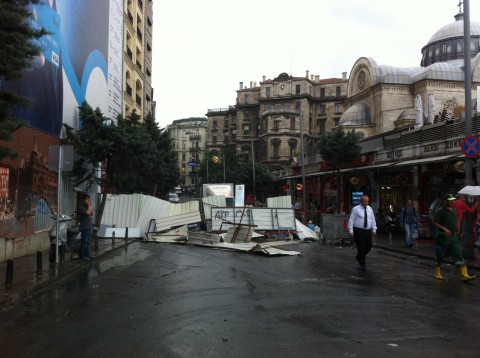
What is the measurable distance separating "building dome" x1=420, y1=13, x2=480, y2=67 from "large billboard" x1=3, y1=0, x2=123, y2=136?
1659 inches

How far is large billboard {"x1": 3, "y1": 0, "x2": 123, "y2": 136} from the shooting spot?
14023 millimetres

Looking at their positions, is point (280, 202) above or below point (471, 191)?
below

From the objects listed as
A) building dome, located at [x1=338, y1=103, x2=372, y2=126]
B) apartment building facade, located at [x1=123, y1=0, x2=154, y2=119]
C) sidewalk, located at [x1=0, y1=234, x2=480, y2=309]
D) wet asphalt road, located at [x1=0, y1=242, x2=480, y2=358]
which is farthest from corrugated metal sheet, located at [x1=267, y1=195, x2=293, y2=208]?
building dome, located at [x1=338, y1=103, x2=372, y2=126]

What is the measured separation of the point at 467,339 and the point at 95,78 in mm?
19995

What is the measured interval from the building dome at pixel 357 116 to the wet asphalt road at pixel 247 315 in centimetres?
3707

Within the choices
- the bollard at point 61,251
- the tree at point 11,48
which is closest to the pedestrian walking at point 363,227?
the bollard at point 61,251

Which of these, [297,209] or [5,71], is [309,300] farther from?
[297,209]

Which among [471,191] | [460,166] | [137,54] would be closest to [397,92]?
[137,54]

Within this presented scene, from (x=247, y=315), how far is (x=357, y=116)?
142 ft

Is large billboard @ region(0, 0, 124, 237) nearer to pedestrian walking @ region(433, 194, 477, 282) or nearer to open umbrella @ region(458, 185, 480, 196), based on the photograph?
pedestrian walking @ region(433, 194, 477, 282)

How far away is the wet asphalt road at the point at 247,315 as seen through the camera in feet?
15.8

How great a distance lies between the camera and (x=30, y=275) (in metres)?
9.29

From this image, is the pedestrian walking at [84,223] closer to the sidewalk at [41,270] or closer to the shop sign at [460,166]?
the sidewalk at [41,270]

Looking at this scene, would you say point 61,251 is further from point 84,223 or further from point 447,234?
point 447,234
